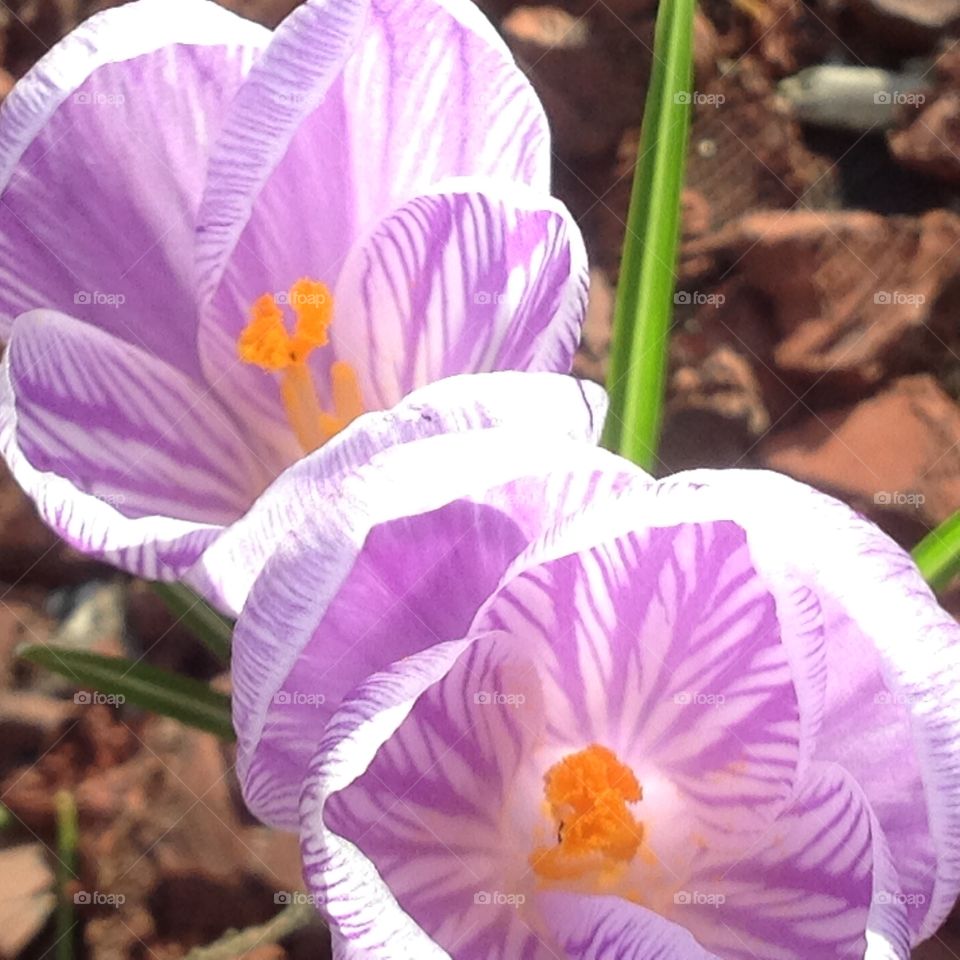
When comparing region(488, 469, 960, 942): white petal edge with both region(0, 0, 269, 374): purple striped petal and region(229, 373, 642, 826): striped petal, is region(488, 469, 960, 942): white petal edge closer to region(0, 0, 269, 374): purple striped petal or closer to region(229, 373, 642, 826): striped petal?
region(229, 373, 642, 826): striped petal

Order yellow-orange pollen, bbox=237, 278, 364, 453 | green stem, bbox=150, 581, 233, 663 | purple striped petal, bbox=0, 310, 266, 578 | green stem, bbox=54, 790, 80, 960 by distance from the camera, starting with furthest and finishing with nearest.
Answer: green stem, bbox=54, 790, 80, 960, green stem, bbox=150, 581, 233, 663, yellow-orange pollen, bbox=237, 278, 364, 453, purple striped petal, bbox=0, 310, 266, 578

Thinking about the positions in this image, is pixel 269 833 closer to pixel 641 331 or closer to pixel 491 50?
pixel 641 331

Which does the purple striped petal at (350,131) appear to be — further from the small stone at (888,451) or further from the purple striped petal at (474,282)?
the small stone at (888,451)

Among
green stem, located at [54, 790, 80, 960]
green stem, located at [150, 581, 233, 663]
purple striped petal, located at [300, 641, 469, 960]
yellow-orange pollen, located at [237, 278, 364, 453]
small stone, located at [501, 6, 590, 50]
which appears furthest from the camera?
small stone, located at [501, 6, 590, 50]

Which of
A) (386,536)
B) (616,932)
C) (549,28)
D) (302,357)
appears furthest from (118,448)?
(549,28)

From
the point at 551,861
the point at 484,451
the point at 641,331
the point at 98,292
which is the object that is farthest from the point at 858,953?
the point at 98,292

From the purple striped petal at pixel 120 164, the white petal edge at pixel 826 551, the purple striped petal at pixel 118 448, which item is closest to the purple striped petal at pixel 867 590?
the white petal edge at pixel 826 551

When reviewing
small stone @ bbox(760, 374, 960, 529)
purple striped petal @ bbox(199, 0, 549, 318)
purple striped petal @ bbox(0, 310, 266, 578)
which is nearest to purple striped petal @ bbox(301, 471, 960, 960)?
purple striped petal @ bbox(0, 310, 266, 578)

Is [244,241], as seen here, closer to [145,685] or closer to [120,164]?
[120,164]
